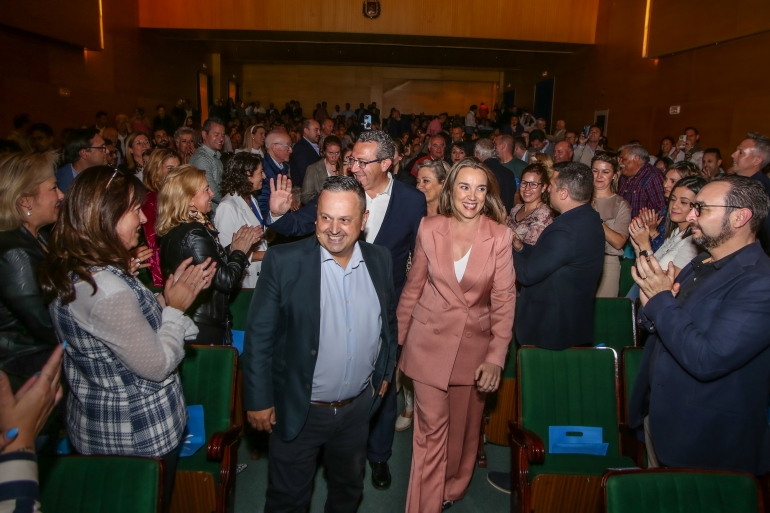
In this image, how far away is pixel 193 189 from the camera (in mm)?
2598

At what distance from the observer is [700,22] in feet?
30.6

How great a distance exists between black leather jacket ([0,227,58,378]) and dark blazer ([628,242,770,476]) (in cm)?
228

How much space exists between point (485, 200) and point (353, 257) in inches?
33.8

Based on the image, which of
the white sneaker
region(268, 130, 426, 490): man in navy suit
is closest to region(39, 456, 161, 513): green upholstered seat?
region(268, 130, 426, 490): man in navy suit

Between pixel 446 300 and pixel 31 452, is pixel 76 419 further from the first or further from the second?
pixel 446 300

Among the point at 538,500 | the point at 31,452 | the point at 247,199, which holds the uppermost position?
the point at 247,199

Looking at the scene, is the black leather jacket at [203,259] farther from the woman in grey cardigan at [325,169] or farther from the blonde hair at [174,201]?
the woman in grey cardigan at [325,169]

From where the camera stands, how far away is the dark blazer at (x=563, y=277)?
2.54m

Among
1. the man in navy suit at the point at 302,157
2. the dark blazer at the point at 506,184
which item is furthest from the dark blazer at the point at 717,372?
the man in navy suit at the point at 302,157

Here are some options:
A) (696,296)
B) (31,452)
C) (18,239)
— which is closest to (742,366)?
(696,296)

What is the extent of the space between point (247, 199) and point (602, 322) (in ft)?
8.20

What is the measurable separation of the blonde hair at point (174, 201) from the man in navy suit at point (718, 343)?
2.09 metres

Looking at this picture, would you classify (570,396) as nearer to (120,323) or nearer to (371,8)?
(120,323)

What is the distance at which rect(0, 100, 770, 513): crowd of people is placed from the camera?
5.29 ft
